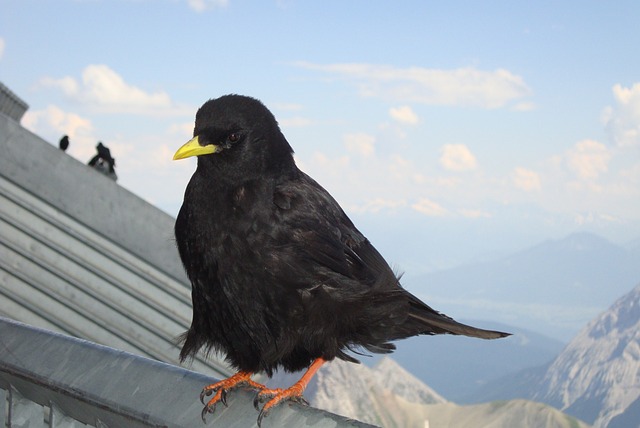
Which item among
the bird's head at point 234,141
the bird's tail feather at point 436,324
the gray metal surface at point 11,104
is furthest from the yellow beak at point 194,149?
the gray metal surface at point 11,104

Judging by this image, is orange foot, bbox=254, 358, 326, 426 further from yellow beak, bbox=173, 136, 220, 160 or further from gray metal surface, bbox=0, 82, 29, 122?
gray metal surface, bbox=0, 82, 29, 122

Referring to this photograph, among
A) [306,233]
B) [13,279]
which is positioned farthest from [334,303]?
[13,279]

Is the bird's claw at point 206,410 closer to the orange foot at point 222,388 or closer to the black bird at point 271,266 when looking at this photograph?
the orange foot at point 222,388

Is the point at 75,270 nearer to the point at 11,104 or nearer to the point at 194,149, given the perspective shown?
the point at 11,104

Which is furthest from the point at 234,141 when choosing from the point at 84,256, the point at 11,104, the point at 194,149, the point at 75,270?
the point at 11,104

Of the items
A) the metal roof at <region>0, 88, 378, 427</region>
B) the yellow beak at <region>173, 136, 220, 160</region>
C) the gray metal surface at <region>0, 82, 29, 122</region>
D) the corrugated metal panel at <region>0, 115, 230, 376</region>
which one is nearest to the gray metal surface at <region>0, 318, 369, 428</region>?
the yellow beak at <region>173, 136, 220, 160</region>

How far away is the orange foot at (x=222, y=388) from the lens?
1851 mm

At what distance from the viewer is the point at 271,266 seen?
2.66 meters

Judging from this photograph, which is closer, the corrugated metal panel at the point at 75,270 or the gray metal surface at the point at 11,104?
the corrugated metal panel at the point at 75,270

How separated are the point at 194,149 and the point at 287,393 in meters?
0.92

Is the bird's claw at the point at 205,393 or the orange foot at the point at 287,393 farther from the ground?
the orange foot at the point at 287,393

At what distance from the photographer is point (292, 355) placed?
9.30 ft

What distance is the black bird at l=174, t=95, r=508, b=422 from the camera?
268 centimetres

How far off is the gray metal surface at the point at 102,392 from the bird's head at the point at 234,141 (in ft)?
2.88
